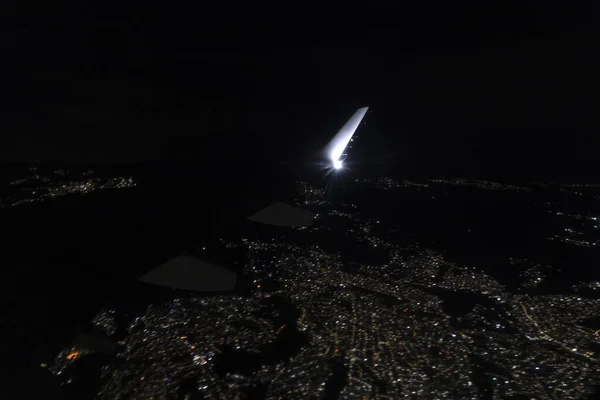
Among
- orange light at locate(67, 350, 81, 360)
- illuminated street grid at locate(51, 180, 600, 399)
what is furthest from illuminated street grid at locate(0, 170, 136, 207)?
orange light at locate(67, 350, 81, 360)

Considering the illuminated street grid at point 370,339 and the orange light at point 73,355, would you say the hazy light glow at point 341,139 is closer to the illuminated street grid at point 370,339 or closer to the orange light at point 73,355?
the illuminated street grid at point 370,339

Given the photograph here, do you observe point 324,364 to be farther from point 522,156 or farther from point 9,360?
point 522,156

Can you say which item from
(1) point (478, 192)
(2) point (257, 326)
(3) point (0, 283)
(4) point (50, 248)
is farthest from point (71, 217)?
(1) point (478, 192)

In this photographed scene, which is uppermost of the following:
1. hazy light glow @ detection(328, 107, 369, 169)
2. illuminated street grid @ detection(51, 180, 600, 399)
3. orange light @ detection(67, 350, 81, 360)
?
hazy light glow @ detection(328, 107, 369, 169)

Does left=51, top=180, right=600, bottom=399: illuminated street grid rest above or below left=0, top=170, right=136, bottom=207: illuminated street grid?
below

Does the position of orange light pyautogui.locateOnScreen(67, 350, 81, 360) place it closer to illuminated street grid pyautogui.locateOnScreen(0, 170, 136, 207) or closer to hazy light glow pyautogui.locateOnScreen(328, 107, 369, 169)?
illuminated street grid pyautogui.locateOnScreen(0, 170, 136, 207)

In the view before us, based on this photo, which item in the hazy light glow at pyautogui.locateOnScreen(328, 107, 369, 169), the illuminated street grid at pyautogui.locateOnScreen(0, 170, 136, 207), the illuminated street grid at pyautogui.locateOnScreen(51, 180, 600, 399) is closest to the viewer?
the illuminated street grid at pyautogui.locateOnScreen(51, 180, 600, 399)

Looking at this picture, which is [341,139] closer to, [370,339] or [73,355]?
[370,339]
